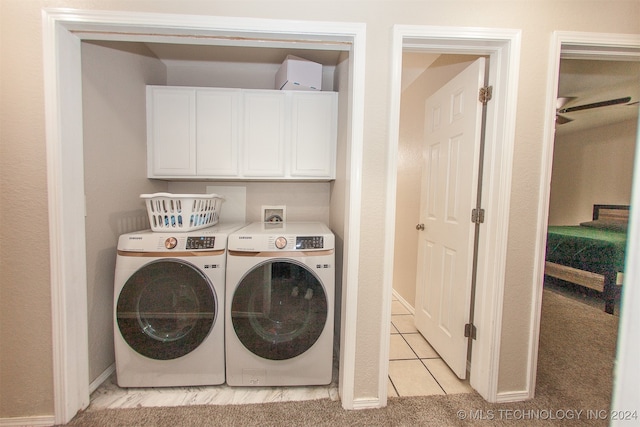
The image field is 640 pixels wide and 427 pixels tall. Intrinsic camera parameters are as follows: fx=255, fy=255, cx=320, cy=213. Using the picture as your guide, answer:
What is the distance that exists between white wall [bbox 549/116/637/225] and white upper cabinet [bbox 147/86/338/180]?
4.29 m

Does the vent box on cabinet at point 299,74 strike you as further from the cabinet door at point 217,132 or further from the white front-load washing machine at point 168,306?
A: the white front-load washing machine at point 168,306

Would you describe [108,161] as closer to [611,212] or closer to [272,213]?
[272,213]

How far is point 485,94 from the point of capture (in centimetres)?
150

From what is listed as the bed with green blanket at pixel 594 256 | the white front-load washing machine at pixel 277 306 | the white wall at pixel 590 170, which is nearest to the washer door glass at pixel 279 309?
the white front-load washing machine at pixel 277 306

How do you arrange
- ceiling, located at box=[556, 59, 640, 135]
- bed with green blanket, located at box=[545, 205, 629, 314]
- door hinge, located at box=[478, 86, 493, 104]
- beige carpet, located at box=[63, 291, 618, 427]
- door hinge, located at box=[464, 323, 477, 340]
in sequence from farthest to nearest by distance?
bed with green blanket, located at box=[545, 205, 629, 314]
ceiling, located at box=[556, 59, 640, 135]
door hinge, located at box=[464, 323, 477, 340]
door hinge, located at box=[478, 86, 493, 104]
beige carpet, located at box=[63, 291, 618, 427]

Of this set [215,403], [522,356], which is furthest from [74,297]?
[522,356]

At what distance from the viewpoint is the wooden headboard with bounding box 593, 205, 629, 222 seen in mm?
Result: 3686

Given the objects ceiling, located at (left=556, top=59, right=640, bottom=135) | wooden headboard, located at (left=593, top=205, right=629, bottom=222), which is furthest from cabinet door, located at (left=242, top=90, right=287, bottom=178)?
wooden headboard, located at (left=593, top=205, right=629, bottom=222)

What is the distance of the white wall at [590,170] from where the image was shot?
363 centimetres

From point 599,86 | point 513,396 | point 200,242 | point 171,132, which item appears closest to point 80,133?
point 171,132

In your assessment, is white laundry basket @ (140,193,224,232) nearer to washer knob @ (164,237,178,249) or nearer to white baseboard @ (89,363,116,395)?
washer knob @ (164,237,178,249)

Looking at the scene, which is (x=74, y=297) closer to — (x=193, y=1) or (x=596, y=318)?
(x=193, y=1)

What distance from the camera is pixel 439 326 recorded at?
193 cm

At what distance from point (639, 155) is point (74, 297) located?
6.91 feet
